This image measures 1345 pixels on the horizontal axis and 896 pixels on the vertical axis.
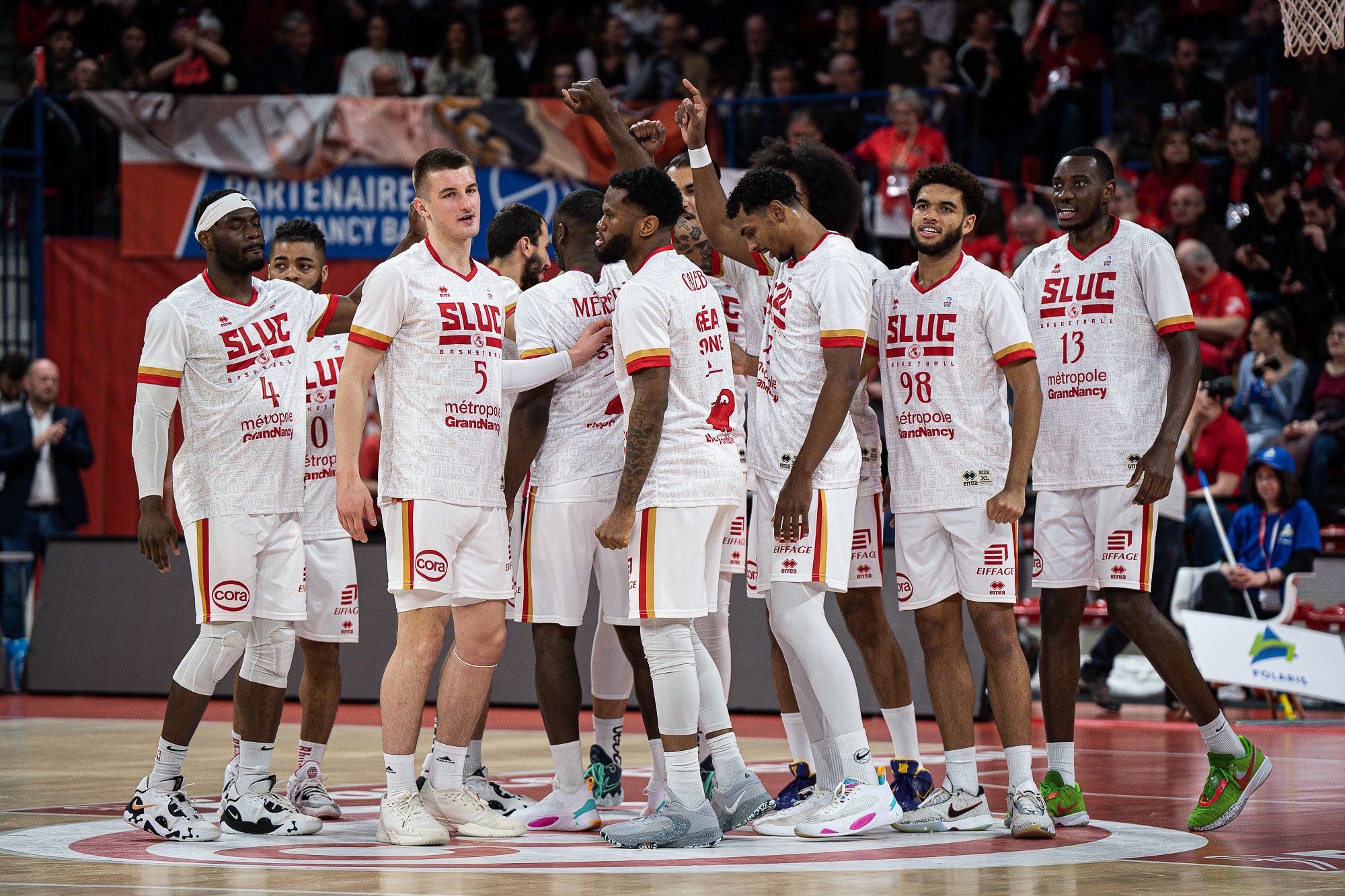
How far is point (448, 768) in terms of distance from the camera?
6.47 m

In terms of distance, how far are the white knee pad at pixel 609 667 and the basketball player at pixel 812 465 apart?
0.80 meters

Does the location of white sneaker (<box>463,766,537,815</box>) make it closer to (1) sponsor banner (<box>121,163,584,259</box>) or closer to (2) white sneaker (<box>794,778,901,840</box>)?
(2) white sneaker (<box>794,778,901,840</box>)

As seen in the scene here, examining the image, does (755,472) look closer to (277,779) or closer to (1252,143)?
(277,779)

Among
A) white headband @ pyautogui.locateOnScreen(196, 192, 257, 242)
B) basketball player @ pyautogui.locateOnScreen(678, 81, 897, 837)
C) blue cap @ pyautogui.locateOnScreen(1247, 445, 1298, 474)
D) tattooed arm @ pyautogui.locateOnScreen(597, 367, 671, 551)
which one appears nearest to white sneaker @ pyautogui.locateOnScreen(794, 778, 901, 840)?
basketball player @ pyautogui.locateOnScreen(678, 81, 897, 837)

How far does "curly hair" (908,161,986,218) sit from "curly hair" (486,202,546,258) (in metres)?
1.91

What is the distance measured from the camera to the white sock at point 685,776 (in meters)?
6.10

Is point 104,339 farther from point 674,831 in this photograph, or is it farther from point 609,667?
point 674,831

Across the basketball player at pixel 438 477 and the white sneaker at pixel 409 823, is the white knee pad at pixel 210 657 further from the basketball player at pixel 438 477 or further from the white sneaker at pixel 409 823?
the white sneaker at pixel 409 823

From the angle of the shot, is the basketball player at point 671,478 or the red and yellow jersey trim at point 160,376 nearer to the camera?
the basketball player at point 671,478

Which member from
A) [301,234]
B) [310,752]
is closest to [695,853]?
[310,752]

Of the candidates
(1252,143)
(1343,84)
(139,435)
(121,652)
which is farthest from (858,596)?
(1343,84)

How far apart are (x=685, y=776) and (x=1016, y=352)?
6.71ft

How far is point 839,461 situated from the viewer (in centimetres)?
643

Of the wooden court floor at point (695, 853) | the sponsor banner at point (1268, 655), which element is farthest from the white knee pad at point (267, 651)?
the sponsor banner at point (1268, 655)
